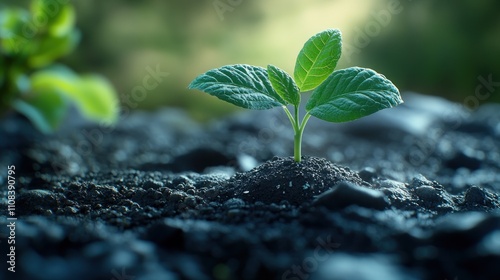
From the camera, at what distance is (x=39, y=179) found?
1569 mm

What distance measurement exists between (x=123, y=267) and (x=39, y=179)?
95 cm

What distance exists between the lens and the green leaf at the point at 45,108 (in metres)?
2.06

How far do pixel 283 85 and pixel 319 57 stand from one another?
0.10 metres

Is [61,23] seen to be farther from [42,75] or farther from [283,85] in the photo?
[283,85]

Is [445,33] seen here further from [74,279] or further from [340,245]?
[74,279]

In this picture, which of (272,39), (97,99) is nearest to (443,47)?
(272,39)

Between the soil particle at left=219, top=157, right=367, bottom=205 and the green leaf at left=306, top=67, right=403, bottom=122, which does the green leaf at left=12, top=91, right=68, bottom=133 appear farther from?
the green leaf at left=306, top=67, right=403, bottom=122

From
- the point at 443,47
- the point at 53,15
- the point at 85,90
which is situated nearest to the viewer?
the point at 53,15

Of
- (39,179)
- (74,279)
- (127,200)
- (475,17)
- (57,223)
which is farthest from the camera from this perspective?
(475,17)

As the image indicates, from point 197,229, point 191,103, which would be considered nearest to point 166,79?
point 191,103

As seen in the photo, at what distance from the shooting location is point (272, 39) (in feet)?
11.9

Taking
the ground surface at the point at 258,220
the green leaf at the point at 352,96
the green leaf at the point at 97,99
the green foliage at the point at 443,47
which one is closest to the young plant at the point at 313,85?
the green leaf at the point at 352,96

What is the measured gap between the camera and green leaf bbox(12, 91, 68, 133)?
6.77ft

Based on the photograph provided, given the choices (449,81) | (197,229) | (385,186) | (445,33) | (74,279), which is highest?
(445,33)
